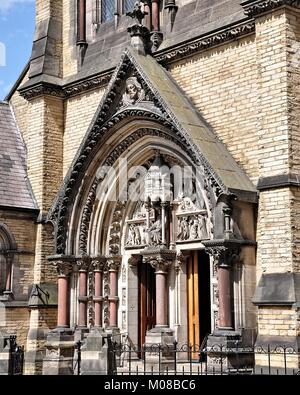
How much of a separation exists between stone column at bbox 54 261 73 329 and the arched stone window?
1.86m

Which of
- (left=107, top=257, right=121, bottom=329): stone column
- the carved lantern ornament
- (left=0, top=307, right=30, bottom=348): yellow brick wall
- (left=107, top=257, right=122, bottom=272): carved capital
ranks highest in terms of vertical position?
the carved lantern ornament

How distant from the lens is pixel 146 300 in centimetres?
1784

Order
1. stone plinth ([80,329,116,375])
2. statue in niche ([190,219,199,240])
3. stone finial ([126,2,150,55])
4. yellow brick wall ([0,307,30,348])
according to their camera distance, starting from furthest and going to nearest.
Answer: yellow brick wall ([0,307,30,348])
stone finial ([126,2,150,55])
statue in niche ([190,219,199,240])
stone plinth ([80,329,116,375])

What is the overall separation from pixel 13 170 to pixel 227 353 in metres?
9.60

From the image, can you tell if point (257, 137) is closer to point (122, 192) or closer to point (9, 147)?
point (122, 192)

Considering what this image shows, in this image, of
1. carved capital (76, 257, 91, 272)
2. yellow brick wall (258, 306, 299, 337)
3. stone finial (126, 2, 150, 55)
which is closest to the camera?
yellow brick wall (258, 306, 299, 337)

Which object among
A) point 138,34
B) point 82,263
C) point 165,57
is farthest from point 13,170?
point 165,57

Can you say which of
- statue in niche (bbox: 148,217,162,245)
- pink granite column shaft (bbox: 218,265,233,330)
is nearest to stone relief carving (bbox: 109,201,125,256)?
statue in niche (bbox: 148,217,162,245)

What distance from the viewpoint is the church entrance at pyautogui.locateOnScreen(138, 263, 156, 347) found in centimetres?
1764

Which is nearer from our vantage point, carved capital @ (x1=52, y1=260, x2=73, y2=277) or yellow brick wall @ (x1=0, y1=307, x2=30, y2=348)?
carved capital @ (x1=52, y1=260, x2=73, y2=277)

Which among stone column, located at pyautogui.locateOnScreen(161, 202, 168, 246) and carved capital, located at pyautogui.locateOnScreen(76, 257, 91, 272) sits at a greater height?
stone column, located at pyautogui.locateOnScreen(161, 202, 168, 246)

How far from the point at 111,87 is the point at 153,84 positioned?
1.50m

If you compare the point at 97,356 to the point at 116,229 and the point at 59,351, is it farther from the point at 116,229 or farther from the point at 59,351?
the point at 116,229

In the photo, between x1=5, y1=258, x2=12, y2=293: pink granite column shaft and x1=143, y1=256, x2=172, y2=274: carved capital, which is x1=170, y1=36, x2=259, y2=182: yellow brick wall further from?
x1=5, y1=258, x2=12, y2=293: pink granite column shaft
